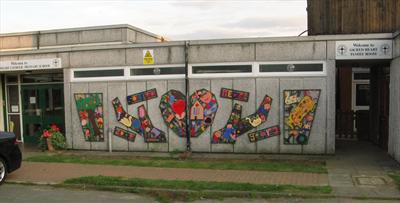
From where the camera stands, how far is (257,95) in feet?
40.1

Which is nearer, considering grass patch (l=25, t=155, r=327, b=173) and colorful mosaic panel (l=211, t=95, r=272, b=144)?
grass patch (l=25, t=155, r=327, b=173)

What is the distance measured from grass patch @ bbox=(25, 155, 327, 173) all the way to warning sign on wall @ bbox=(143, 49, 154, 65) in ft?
9.53

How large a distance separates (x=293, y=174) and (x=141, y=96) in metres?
5.48

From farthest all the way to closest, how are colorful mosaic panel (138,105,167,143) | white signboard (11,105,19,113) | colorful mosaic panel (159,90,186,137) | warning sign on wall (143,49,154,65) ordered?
1. white signboard (11,105,19,113)
2. colorful mosaic panel (138,105,167,143)
3. warning sign on wall (143,49,154,65)
4. colorful mosaic panel (159,90,186,137)

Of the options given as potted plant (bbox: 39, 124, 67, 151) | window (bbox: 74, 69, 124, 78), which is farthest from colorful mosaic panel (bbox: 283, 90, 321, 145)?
potted plant (bbox: 39, 124, 67, 151)

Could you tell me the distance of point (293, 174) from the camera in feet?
31.7

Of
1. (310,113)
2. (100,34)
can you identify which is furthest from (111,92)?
(310,113)

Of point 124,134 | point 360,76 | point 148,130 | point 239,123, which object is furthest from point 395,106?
point 124,134

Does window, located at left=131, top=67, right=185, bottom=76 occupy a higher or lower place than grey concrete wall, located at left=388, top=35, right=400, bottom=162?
higher

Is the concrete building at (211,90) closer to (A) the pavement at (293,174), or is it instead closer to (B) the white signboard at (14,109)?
(A) the pavement at (293,174)

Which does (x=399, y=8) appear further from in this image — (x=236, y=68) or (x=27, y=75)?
(x=27, y=75)

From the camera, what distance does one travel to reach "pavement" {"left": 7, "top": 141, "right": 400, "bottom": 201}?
8.44 meters

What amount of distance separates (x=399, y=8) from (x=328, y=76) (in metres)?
2.74

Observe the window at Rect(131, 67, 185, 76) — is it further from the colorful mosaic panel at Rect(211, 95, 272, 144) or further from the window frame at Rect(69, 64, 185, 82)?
the colorful mosaic panel at Rect(211, 95, 272, 144)
